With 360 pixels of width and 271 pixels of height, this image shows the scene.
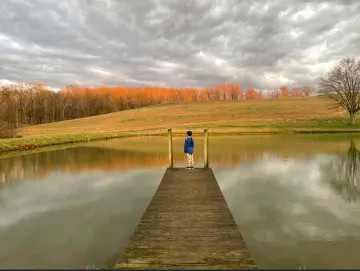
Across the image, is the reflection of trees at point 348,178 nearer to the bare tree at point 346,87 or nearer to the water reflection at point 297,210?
the water reflection at point 297,210

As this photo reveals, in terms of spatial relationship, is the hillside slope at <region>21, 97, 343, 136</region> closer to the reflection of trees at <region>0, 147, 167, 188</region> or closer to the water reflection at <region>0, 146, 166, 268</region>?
the reflection of trees at <region>0, 147, 167, 188</region>

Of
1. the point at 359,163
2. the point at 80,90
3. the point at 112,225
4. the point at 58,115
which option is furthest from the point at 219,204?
the point at 80,90

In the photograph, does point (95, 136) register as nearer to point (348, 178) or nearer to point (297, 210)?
point (348, 178)

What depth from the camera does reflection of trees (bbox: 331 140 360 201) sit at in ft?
50.9

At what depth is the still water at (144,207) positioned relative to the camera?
348 inches

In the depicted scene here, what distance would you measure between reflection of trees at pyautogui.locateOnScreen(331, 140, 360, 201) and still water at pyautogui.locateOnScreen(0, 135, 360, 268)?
0.05m

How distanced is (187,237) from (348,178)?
14.4 meters

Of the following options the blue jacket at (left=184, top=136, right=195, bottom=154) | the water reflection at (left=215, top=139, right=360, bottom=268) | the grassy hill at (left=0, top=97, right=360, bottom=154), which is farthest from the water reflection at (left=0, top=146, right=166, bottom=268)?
the grassy hill at (left=0, top=97, right=360, bottom=154)

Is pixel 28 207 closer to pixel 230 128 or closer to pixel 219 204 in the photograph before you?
pixel 219 204

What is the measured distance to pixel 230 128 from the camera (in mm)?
62594

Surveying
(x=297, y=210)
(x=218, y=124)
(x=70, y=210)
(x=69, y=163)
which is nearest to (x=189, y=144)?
(x=297, y=210)

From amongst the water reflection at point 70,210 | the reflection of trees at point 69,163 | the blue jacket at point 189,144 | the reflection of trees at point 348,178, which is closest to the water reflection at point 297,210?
the reflection of trees at point 348,178

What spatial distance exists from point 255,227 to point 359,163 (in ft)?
56.4

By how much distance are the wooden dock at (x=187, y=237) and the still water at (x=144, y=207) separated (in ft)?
2.97
